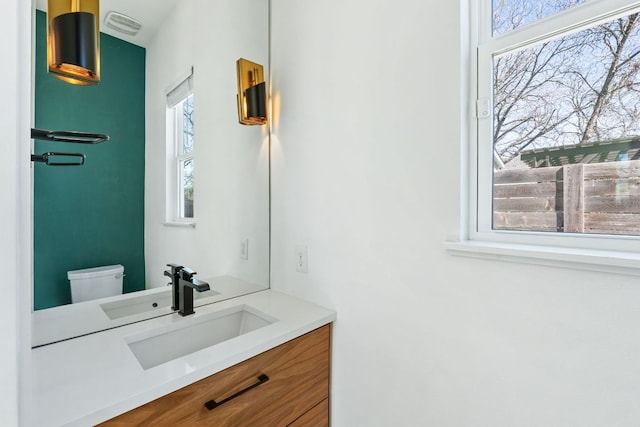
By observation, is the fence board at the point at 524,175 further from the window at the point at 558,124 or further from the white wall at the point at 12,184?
the white wall at the point at 12,184

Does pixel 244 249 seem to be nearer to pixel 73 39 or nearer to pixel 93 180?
pixel 93 180

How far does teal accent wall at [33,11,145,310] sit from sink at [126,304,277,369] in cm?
24

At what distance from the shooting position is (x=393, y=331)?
3.50 feet

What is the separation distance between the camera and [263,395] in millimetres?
953

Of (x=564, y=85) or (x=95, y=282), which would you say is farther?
(x=95, y=282)

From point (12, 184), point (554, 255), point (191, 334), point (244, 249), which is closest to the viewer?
point (12, 184)

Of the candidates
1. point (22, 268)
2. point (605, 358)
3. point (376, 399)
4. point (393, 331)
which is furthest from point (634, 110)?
point (22, 268)

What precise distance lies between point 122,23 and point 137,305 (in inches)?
42.2

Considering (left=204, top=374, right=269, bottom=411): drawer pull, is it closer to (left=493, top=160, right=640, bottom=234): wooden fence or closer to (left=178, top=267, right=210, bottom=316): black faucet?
(left=178, top=267, right=210, bottom=316): black faucet

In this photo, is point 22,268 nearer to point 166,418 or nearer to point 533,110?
point 166,418

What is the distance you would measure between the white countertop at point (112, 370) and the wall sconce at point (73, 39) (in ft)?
2.79

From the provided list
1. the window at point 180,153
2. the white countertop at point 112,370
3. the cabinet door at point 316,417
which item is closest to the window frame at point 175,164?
the window at point 180,153

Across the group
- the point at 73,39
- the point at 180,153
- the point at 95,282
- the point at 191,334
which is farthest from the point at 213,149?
the point at 191,334

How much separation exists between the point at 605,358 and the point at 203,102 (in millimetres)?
1642
